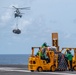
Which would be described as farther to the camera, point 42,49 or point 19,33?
point 19,33

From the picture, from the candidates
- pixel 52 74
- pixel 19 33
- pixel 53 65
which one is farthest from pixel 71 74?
pixel 19 33

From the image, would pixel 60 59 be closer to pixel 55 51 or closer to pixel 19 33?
pixel 55 51

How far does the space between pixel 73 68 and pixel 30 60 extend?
4.20 metres

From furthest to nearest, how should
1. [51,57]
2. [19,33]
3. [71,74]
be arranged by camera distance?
1. [19,33]
2. [51,57]
3. [71,74]

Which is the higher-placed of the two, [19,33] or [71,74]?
[19,33]

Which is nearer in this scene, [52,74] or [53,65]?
[52,74]

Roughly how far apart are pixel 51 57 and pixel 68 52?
1955 millimetres

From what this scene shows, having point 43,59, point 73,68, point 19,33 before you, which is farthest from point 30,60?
point 19,33

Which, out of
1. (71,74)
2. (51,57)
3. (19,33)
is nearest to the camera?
(71,74)

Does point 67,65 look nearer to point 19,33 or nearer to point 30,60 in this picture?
point 30,60

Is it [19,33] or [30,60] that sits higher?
[19,33]

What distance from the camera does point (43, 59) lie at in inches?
1540

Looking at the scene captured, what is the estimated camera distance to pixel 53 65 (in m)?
39.1

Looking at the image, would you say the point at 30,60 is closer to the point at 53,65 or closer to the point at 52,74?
the point at 53,65
